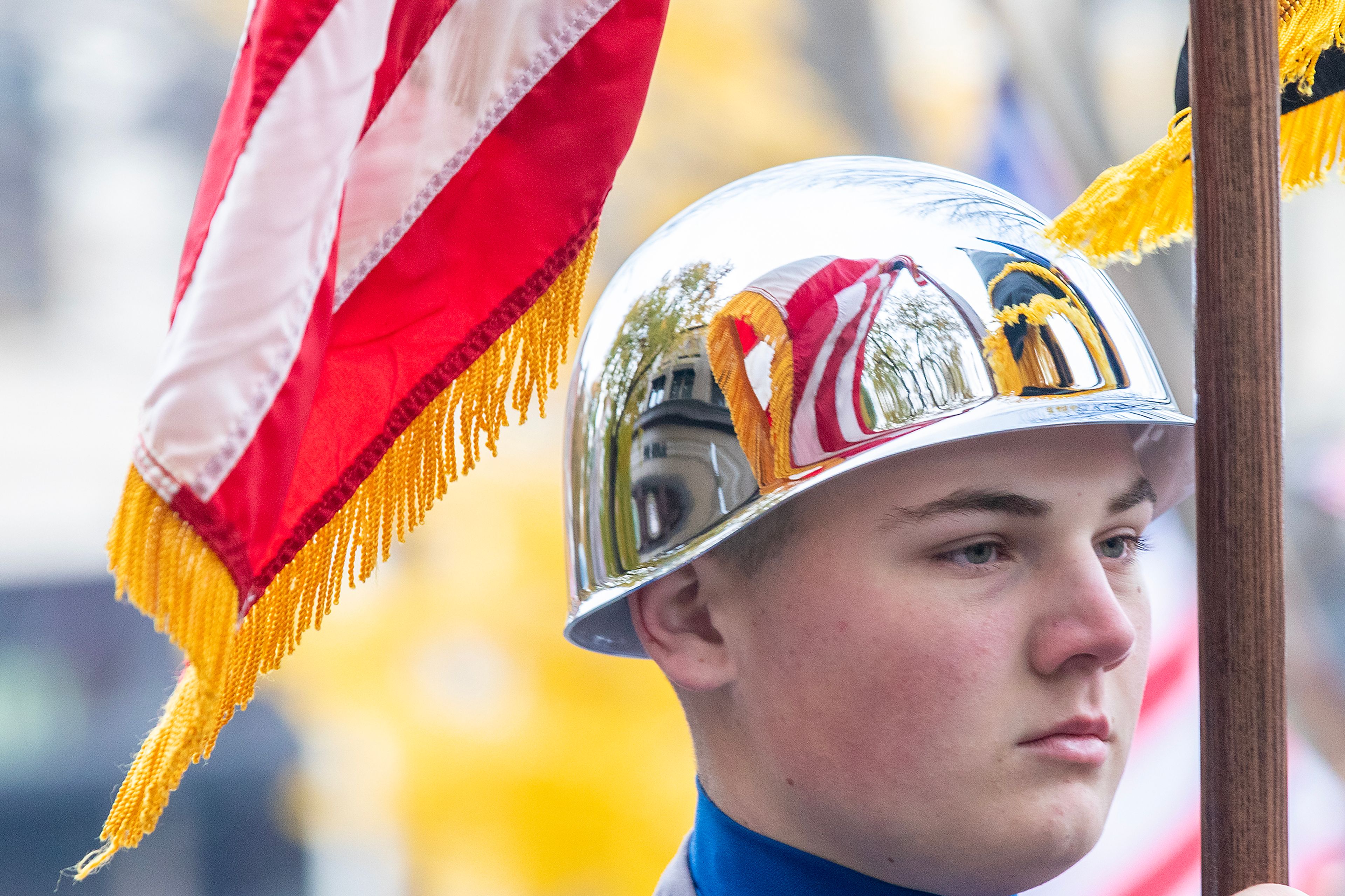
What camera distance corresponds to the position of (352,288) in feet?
4.95

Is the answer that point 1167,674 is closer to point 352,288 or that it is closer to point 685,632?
point 685,632

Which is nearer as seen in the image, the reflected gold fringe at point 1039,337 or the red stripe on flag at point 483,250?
the reflected gold fringe at point 1039,337

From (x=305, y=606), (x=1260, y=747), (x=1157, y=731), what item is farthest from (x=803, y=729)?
(x=1157, y=731)

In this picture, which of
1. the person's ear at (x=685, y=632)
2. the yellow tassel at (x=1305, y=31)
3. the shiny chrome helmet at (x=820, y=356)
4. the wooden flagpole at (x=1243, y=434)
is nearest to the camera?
the wooden flagpole at (x=1243, y=434)

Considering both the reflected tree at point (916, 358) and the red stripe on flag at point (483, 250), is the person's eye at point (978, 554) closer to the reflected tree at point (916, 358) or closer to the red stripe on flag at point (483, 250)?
the reflected tree at point (916, 358)

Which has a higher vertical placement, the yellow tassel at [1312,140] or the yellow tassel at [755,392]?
the yellow tassel at [1312,140]

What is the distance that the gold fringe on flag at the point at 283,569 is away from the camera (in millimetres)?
1262

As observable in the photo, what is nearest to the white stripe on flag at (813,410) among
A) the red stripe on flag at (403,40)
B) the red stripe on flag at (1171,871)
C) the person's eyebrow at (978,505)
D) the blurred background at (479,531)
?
the person's eyebrow at (978,505)

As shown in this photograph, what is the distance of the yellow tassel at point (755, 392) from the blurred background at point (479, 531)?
1.13 m

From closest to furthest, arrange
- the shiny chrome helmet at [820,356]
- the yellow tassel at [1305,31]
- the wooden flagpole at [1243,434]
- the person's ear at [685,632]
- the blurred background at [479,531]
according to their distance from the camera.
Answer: the wooden flagpole at [1243,434] < the yellow tassel at [1305,31] < the shiny chrome helmet at [820,356] < the person's ear at [685,632] < the blurred background at [479,531]

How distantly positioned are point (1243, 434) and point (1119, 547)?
0.40m

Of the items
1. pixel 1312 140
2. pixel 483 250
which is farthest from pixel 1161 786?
pixel 483 250

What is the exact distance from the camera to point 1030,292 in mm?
1356

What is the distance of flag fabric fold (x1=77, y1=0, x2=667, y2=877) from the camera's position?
1298 millimetres
